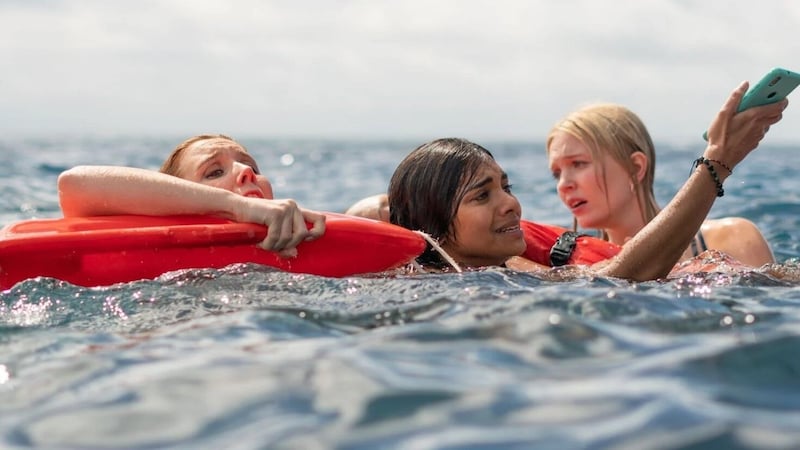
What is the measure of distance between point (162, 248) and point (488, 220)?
1641 mm

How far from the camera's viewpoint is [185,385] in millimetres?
2746

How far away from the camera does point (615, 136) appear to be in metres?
6.26

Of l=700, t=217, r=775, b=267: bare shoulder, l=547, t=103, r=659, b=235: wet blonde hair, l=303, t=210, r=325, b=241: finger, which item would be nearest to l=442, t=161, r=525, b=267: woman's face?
l=303, t=210, r=325, b=241: finger

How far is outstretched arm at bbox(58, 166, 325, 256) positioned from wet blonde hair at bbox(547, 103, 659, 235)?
7.51 ft

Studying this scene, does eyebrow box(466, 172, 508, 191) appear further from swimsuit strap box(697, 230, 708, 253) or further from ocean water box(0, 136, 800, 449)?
swimsuit strap box(697, 230, 708, 253)

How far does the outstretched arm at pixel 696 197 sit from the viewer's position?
4426 millimetres

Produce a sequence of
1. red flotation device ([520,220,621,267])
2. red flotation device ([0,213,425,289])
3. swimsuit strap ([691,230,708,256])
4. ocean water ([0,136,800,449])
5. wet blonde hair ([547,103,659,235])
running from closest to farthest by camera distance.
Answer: ocean water ([0,136,800,449])
red flotation device ([0,213,425,289])
red flotation device ([520,220,621,267])
swimsuit strap ([691,230,708,256])
wet blonde hair ([547,103,659,235])

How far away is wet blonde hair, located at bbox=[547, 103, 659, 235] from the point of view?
6.20m

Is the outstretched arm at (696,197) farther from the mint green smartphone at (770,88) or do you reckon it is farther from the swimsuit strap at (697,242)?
the swimsuit strap at (697,242)

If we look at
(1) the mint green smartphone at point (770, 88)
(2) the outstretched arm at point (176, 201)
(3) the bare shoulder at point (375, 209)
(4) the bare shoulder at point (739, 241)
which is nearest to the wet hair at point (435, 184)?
(3) the bare shoulder at point (375, 209)

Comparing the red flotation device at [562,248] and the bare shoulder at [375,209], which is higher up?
the bare shoulder at [375,209]

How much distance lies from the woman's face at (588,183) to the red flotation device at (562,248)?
0.97 ft

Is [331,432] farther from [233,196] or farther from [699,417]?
[233,196]

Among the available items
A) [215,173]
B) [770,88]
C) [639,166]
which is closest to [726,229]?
[639,166]
